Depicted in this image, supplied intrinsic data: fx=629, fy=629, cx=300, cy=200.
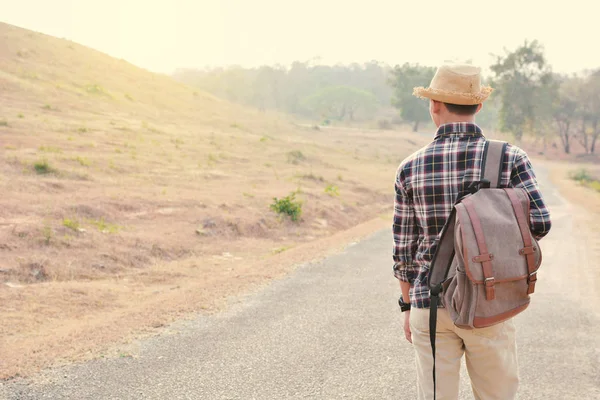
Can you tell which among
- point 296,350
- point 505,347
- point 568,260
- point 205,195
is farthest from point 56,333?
point 205,195

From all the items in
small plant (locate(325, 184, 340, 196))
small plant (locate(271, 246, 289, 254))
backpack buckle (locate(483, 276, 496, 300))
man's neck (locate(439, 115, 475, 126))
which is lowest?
small plant (locate(271, 246, 289, 254))

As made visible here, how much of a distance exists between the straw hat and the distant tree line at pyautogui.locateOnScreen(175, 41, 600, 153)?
58.8 meters

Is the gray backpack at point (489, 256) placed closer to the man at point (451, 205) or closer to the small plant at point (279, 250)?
the man at point (451, 205)

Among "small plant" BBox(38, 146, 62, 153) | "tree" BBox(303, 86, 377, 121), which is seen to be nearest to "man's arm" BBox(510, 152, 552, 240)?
"small plant" BBox(38, 146, 62, 153)

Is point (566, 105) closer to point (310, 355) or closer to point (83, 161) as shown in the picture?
point (83, 161)

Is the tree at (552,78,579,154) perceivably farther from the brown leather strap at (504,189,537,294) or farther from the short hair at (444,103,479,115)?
the brown leather strap at (504,189,537,294)

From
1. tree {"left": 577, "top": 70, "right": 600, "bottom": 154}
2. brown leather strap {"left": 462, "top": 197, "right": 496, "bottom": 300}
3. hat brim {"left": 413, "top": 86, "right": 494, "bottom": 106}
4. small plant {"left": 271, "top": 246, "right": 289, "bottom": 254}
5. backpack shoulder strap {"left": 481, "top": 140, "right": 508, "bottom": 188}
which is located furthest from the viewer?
tree {"left": 577, "top": 70, "right": 600, "bottom": 154}

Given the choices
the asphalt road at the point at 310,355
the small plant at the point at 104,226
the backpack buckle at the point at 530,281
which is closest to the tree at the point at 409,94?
the small plant at the point at 104,226

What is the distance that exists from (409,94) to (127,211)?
59865mm

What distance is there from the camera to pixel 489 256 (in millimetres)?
2189

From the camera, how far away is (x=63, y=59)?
133 feet

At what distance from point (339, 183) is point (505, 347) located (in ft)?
68.5

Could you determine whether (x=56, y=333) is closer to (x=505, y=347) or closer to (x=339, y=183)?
(x=505, y=347)

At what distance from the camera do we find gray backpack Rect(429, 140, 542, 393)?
2201 millimetres
